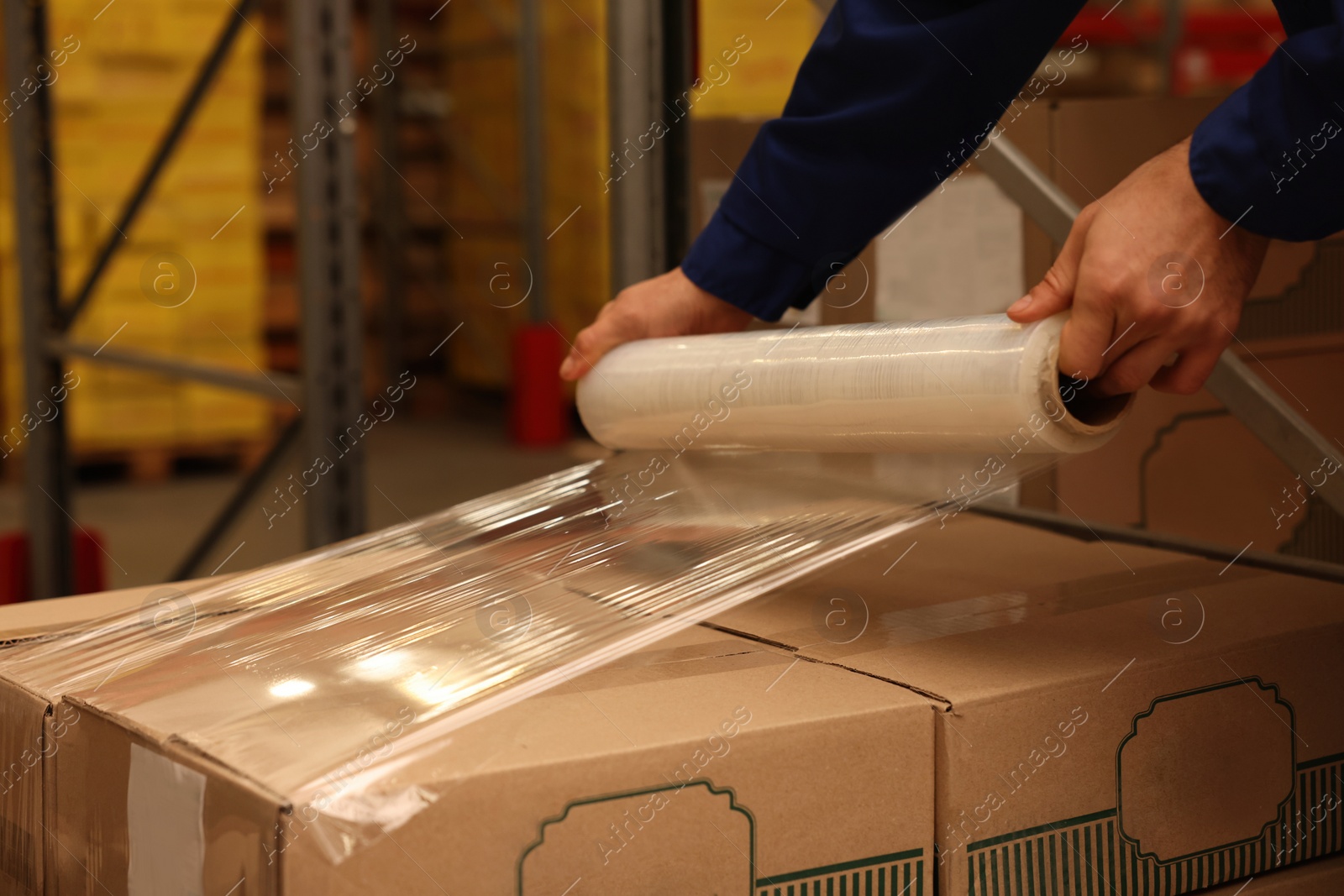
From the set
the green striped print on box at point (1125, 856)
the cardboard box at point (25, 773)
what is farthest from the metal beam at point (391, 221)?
the green striped print on box at point (1125, 856)

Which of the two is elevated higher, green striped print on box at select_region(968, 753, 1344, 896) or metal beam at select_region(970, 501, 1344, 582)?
metal beam at select_region(970, 501, 1344, 582)

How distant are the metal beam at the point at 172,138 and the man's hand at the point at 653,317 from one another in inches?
72.6

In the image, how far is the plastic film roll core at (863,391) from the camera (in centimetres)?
114

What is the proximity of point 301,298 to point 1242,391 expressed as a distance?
6.02 feet

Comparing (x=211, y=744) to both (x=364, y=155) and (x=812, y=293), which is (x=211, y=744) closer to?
(x=812, y=293)

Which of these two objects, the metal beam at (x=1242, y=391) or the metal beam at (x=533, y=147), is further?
the metal beam at (x=533, y=147)

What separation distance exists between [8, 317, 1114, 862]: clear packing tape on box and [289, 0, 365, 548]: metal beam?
1212 millimetres

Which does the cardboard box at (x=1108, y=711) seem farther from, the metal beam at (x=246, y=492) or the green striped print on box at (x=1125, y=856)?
the metal beam at (x=246, y=492)

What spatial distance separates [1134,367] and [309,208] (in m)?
1.96

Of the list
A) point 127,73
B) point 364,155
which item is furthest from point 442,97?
point 127,73

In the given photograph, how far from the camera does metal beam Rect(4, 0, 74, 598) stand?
357 cm

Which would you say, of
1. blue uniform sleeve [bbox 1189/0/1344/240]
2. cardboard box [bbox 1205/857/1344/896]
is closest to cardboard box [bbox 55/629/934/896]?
cardboard box [bbox 1205/857/1344/896]

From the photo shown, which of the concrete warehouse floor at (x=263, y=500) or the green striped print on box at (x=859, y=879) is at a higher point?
the concrete warehouse floor at (x=263, y=500)

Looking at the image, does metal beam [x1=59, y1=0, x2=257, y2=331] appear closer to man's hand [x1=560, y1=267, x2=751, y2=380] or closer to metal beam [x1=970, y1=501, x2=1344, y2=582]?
man's hand [x1=560, y1=267, x2=751, y2=380]
